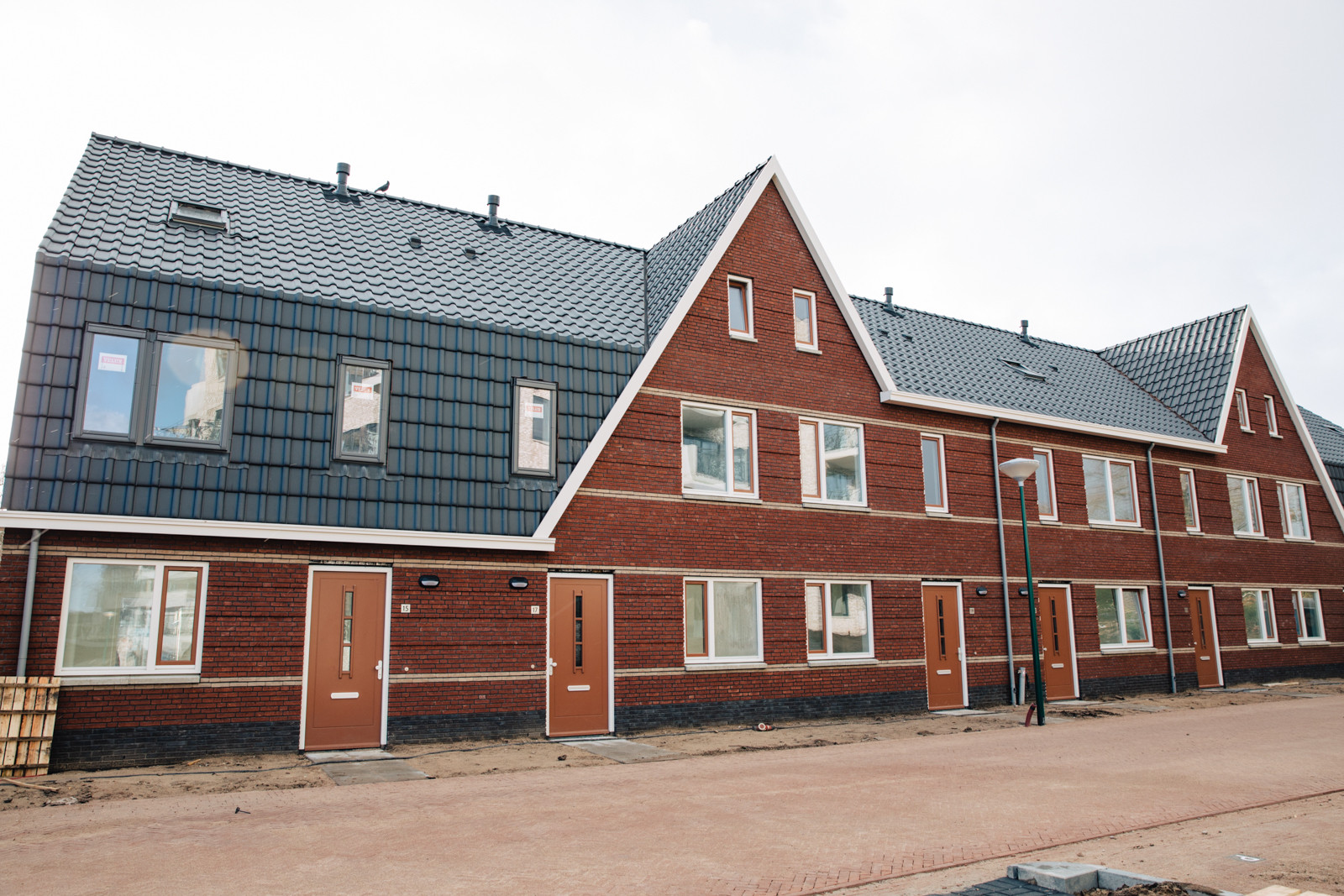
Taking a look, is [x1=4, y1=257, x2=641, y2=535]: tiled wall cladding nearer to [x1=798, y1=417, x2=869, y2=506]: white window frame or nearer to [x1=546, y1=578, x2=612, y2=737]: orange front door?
[x1=546, y1=578, x2=612, y2=737]: orange front door

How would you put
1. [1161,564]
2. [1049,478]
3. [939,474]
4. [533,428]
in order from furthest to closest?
[1161,564] < [1049,478] < [939,474] < [533,428]

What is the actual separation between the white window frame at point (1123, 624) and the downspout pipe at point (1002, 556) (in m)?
3.14

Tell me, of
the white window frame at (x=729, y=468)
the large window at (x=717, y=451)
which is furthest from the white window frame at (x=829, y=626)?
the large window at (x=717, y=451)

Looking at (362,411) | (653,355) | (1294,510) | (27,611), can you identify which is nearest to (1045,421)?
(653,355)

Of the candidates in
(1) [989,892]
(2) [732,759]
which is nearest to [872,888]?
(1) [989,892]

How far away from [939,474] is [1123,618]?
652 cm

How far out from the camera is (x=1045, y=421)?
20.7 m

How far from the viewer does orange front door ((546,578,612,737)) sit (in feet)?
45.9

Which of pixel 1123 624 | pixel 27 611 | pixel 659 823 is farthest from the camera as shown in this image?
pixel 1123 624

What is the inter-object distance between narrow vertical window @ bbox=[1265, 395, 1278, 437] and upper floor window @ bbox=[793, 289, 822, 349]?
54.0 ft

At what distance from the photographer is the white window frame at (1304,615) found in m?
25.5

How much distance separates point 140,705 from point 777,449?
10.6 m

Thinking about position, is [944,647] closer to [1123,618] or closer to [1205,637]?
[1123,618]

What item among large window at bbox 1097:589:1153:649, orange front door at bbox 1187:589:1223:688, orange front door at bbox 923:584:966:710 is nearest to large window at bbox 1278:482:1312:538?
orange front door at bbox 1187:589:1223:688
